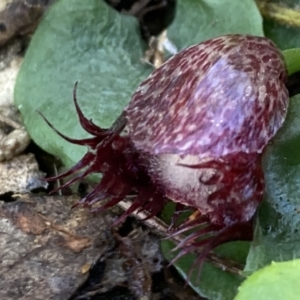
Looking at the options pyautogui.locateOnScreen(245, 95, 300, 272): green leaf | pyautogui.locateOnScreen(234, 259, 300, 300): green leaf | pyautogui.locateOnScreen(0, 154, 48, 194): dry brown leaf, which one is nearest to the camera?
pyautogui.locateOnScreen(234, 259, 300, 300): green leaf

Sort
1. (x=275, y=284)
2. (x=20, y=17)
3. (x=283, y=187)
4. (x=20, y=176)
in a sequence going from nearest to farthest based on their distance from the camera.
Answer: (x=275, y=284)
(x=283, y=187)
(x=20, y=176)
(x=20, y=17)

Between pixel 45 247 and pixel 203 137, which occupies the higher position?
pixel 203 137

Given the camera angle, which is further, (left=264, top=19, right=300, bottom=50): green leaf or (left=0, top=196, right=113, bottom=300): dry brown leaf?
(left=264, top=19, right=300, bottom=50): green leaf

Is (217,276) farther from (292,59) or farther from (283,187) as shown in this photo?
(292,59)

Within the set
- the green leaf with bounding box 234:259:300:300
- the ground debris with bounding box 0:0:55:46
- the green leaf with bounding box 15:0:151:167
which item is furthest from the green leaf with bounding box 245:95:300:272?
the ground debris with bounding box 0:0:55:46

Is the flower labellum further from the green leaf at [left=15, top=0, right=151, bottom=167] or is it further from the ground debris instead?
the ground debris

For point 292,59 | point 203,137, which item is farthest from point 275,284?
point 292,59

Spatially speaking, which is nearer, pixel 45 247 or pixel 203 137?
pixel 203 137

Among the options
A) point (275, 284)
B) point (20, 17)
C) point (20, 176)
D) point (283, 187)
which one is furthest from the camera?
point (20, 17)
